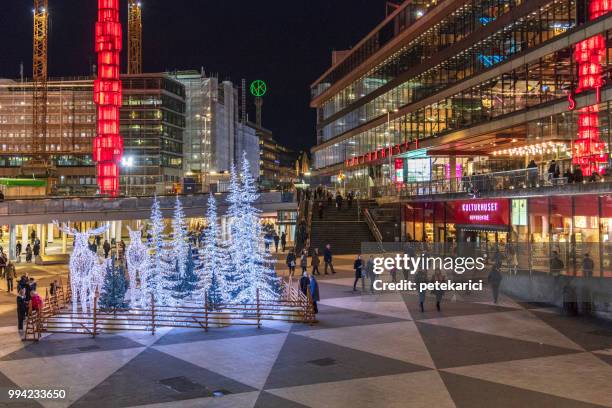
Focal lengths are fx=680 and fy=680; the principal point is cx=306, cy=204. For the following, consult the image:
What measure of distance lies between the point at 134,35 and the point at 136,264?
118290 millimetres

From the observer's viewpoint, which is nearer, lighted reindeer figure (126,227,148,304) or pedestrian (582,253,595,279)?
pedestrian (582,253,595,279)

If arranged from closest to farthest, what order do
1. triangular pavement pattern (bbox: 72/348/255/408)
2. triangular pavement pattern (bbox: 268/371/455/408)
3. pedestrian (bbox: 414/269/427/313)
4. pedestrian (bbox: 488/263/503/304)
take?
triangular pavement pattern (bbox: 268/371/455/408) < triangular pavement pattern (bbox: 72/348/255/408) < pedestrian (bbox: 414/269/427/313) < pedestrian (bbox: 488/263/503/304)

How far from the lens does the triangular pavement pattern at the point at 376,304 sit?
24688 mm

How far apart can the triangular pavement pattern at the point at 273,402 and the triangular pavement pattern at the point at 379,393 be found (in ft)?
0.57

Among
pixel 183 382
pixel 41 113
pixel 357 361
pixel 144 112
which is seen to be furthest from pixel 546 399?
pixel 41 113

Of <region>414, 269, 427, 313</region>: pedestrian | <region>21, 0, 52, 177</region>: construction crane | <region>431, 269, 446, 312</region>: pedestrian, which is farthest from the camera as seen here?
<region>21, 0, 52, 177</region>: construction crane

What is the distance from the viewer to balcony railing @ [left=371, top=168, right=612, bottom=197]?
3244cm

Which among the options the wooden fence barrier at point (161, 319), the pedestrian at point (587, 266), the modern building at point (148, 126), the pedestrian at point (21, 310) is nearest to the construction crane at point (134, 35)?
the modern building at point (148, 126)

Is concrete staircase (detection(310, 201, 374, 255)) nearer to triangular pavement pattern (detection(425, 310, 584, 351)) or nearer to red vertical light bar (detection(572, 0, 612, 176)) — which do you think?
red vertical light bar (detection(572, 0, 612, 176))

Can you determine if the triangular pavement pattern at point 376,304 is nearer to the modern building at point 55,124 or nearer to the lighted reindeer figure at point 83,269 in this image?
the lighted reindeer figure at point 83,269

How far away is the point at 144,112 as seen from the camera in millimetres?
124062

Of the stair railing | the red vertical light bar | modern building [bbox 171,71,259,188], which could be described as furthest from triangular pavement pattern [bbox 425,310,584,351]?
modern building [bbox 171,71,259,188]

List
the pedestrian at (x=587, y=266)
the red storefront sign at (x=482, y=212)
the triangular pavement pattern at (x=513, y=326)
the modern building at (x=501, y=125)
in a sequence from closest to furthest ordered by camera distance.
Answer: the triangular pavement pattern at (x=513, y=326) → the pedestrian at (x=587, y=266) → the modern building at (x=501, y=125) → the red storefront sign at (x=482, y=212)

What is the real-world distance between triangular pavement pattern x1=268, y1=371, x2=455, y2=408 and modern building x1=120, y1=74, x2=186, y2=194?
10923cm
